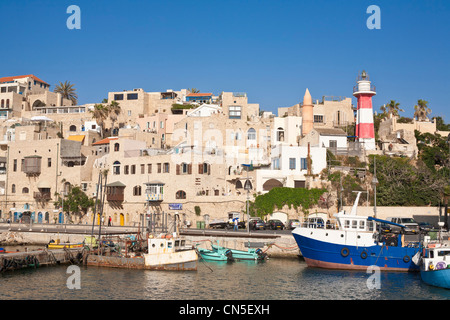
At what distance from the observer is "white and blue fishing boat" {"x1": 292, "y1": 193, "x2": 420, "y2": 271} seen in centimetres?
3528

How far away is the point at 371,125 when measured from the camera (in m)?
66.6

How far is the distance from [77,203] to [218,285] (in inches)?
1471

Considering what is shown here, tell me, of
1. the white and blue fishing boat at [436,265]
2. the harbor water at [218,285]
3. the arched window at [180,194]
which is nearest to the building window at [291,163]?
the arched window at [180,194]

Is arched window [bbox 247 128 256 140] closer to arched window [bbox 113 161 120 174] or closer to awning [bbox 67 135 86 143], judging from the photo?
arched window [bbox 113 161 120 174]

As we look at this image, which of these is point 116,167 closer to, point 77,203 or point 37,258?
point 77,203

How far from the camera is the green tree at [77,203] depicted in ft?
205

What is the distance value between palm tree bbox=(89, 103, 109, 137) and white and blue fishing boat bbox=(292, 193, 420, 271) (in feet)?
203

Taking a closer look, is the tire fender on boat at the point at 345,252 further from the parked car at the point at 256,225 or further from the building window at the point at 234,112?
the building window at the point at 234,112

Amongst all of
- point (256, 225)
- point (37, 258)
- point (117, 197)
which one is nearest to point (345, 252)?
point (256, 225)

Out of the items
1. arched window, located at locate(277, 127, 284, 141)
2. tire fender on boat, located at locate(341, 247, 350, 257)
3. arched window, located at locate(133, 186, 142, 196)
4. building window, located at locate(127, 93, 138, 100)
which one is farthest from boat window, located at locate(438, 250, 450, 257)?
building window, located at locate(127, 93, 138, 100)

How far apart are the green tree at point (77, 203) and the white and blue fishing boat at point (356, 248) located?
3509 centimetres

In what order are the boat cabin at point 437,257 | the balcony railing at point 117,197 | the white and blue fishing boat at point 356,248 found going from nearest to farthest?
the boat cabin at point 437,257
the white and blue fishing boat at point 356,248
the balcony railing at point 117,197

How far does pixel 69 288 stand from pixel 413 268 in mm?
23920

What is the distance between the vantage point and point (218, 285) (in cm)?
3028
